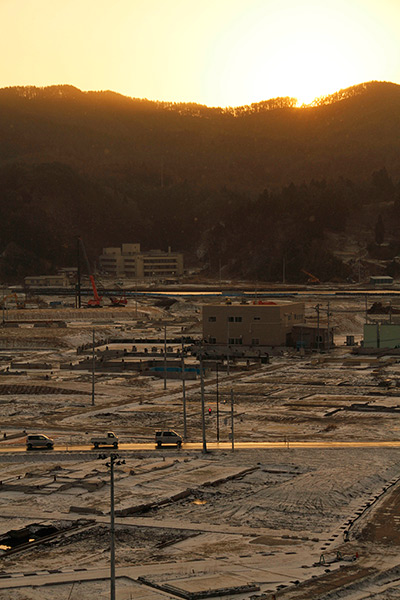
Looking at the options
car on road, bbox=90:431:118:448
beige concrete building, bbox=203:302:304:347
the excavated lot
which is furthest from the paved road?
beige concrete building, bbox=203:302:304:347

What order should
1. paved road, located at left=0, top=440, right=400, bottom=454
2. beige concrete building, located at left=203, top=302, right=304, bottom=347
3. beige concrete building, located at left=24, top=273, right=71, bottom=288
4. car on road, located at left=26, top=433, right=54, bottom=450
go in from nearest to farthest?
paved road, located at left=0, top=440, right=400, bottom=454 → car on road, located at left=26, top=433, right=54, bottom=450 → beige concrete building, located at left=203, top=302, right=304, bottom=347 → beige concrete building, located at left=24, top=273, right=71, bottom=288

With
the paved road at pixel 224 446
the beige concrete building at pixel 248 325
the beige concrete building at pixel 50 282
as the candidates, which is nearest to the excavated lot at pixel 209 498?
the paved road at pixel 224 446

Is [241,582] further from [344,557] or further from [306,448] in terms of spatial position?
[306,448]

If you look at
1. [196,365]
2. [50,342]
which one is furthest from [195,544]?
[50,342]

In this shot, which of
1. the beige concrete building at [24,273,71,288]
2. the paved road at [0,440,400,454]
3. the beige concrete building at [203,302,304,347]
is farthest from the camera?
the beige concrete building at [24,273,71,288]

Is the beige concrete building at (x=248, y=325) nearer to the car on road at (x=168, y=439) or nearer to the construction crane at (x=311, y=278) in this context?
the car on road at (x=168, y=439)

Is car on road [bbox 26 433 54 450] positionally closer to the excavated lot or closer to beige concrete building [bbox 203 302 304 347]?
the excavated lot
